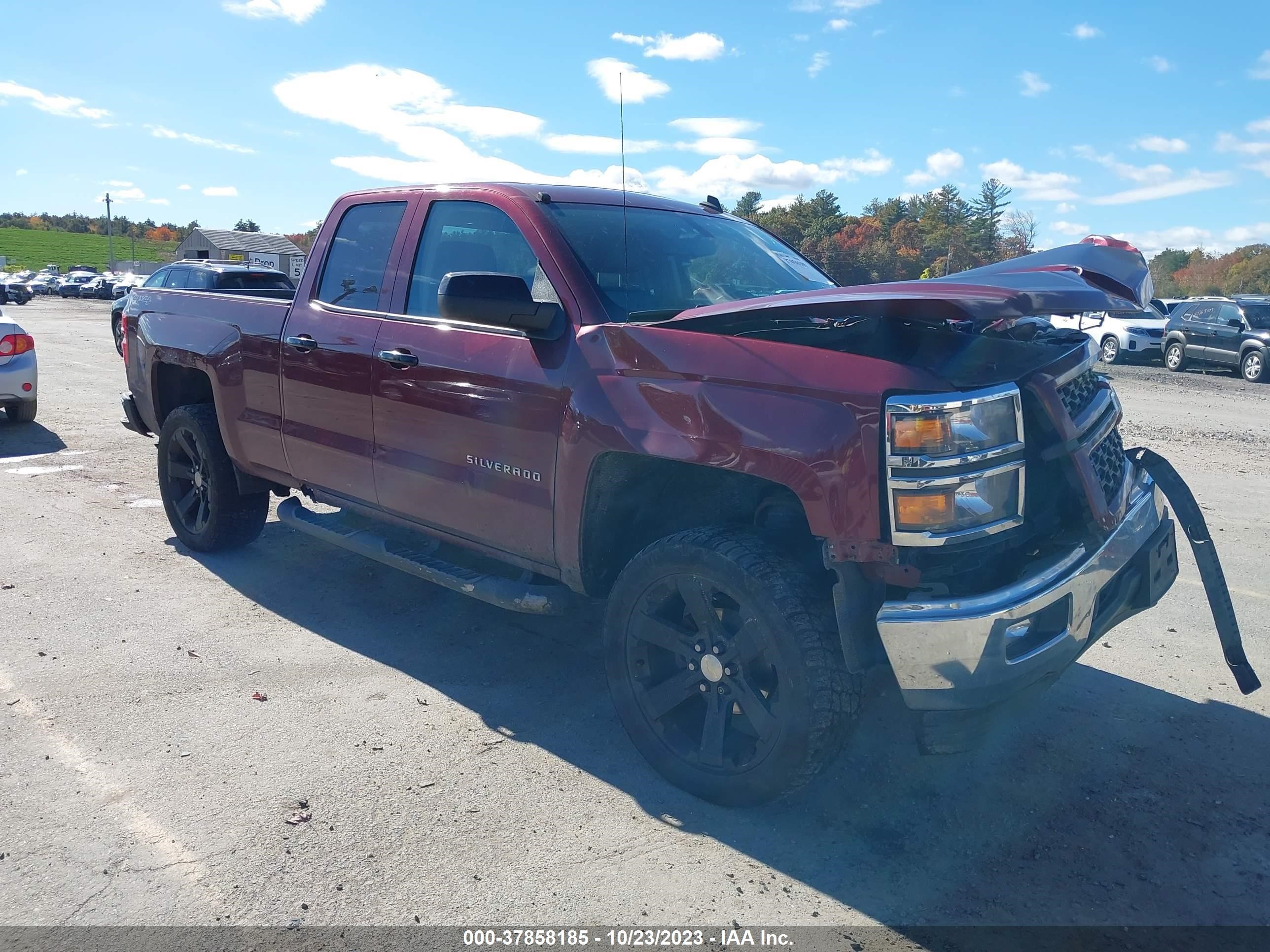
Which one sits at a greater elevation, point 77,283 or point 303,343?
point 77,283

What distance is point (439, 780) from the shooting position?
3.32m

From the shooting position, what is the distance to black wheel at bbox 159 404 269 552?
549 cm

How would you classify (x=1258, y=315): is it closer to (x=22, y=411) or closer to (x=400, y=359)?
(x=400, y=359)

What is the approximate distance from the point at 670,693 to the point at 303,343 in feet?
8.31

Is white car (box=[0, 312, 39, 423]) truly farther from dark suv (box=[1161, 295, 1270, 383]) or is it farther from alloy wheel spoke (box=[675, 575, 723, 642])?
dark suv (box=[1161, 295, 1270, 383])

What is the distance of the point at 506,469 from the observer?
3.62m

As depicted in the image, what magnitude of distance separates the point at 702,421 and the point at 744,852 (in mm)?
1338

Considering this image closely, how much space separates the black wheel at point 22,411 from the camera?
387 inches

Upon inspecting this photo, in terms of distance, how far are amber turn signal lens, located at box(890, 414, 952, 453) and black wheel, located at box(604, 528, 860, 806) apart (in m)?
0.55

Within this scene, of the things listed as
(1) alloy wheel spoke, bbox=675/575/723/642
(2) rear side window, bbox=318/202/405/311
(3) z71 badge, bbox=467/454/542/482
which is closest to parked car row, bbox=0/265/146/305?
(2) rear side window, bbox=318/202/405/311

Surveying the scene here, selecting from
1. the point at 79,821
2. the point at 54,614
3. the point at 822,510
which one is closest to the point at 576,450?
the point at 822,510

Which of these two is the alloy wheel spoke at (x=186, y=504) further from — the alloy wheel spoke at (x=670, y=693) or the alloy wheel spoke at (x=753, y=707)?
the alloy wheel spoke at (x=753, y=707)

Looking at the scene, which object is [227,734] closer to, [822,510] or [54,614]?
[54,614]

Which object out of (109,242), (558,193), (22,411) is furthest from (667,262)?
(109,242)
